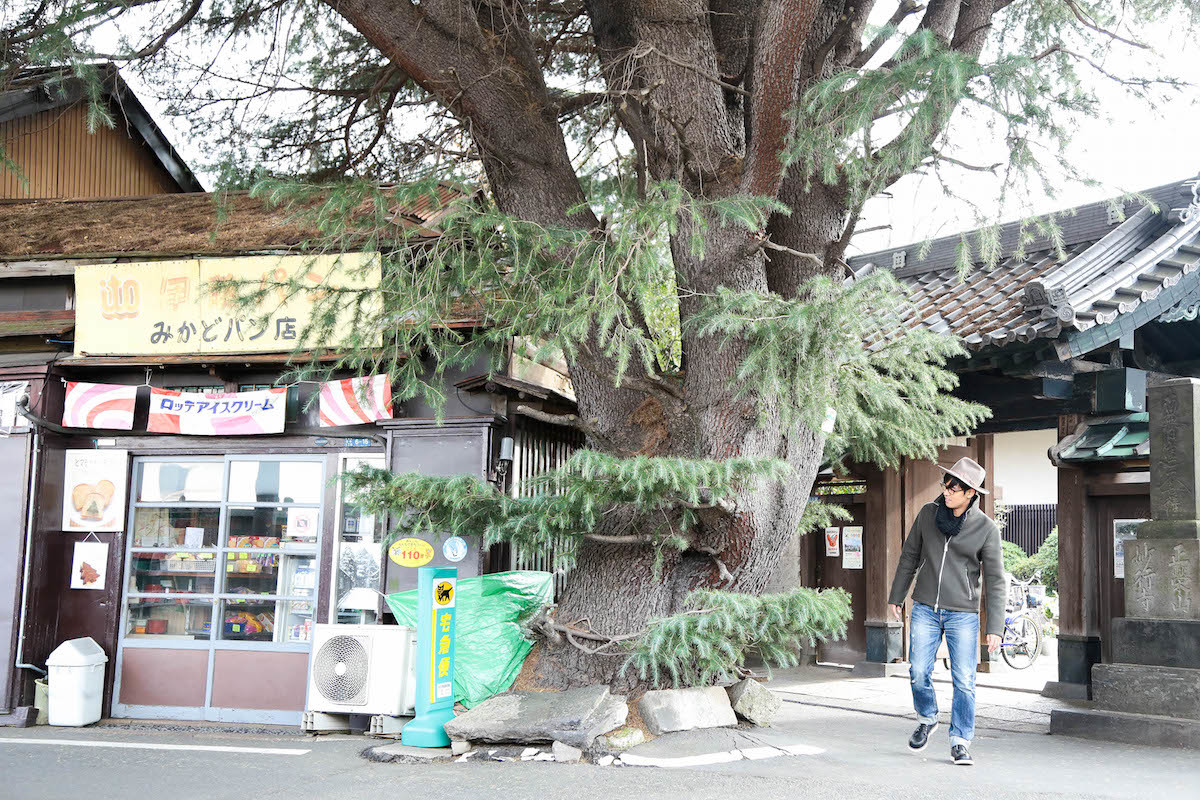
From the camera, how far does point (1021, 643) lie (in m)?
14.7

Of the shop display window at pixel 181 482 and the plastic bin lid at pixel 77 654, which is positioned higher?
the shop display window at pixel 181 482

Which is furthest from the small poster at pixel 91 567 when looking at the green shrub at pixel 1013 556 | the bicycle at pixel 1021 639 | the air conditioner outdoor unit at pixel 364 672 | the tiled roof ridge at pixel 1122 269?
the green shrub at pixel 1013 556

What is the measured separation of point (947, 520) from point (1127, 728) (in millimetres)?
2476

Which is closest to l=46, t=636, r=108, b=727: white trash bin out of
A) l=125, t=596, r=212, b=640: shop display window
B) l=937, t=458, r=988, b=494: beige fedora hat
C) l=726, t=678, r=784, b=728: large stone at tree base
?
l=125, t=596, r=212, b=640: shop display window

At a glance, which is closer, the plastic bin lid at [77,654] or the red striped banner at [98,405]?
the plastic bin lid at [77,654]

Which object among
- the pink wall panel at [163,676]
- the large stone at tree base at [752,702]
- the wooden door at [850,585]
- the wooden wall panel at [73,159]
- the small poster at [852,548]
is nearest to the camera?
the large stone at tree base at [752,702]

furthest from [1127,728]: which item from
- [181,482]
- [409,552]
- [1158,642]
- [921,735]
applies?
[181,482]

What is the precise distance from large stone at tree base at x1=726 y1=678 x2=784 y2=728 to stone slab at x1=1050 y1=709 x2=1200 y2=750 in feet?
7.63

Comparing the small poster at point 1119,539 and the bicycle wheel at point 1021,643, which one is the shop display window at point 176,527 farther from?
the bicycle wheel at point 1021,643

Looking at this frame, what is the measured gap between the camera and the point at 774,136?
7.33 metres

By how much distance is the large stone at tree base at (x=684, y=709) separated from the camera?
753cm

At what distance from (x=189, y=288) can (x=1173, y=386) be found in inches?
359

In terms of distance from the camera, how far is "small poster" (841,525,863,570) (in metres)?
13.6

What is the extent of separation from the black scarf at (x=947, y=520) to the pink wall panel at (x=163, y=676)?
7.29 meters
